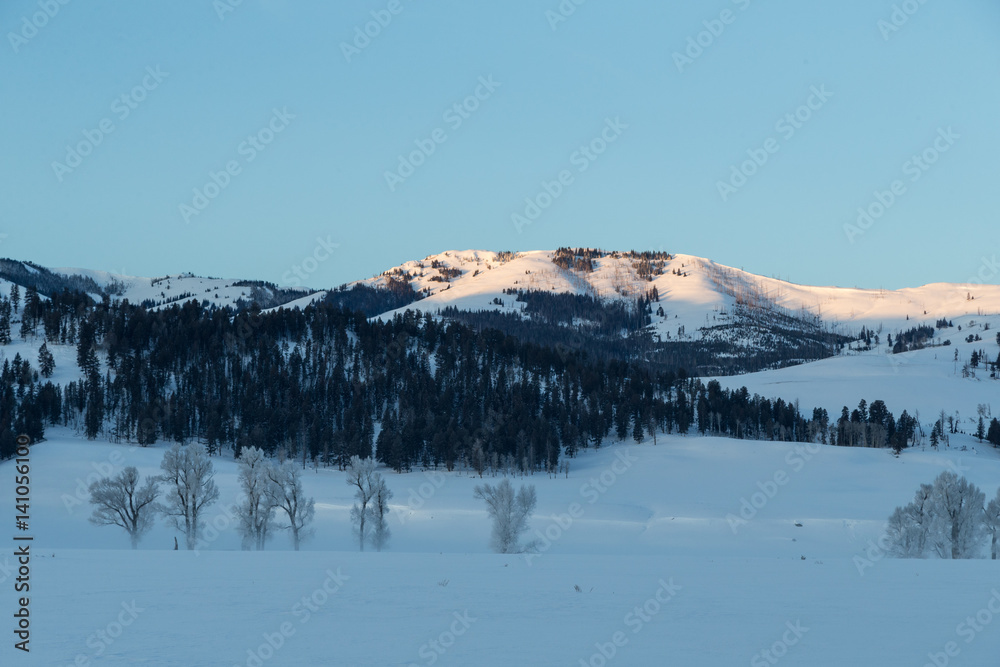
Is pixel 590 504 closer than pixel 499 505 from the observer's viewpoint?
No

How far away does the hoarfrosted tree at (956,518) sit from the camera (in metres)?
53.8

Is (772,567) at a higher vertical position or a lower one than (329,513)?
higher

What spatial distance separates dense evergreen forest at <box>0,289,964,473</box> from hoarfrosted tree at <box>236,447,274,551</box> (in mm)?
57330

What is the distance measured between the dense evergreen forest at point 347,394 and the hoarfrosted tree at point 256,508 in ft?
188

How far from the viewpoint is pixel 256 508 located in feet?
184

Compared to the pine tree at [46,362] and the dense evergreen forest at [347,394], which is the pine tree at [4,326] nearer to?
the dense evergreen forest at [347,394]

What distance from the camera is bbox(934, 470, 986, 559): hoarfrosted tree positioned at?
177 ft

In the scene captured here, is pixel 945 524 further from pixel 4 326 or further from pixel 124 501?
pixel 4 326

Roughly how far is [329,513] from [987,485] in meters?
86.3

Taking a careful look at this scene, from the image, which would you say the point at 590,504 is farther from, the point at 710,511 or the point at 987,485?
the point at 987,485

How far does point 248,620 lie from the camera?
18625 mm

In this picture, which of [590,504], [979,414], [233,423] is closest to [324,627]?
[590,504]

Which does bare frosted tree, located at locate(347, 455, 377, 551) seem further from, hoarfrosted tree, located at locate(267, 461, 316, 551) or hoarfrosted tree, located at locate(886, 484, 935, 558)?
hoarfrosted tree, located at locate(886, 484, 935, 558)

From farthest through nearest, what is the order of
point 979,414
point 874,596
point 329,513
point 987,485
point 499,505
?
point 979,414 < point 987,485 < point 329,513 < point 499,505 < point 874,596
